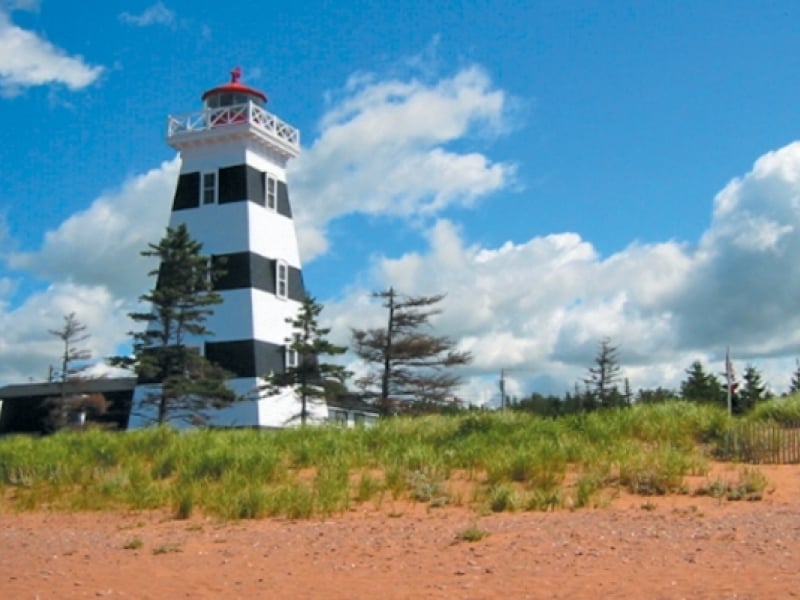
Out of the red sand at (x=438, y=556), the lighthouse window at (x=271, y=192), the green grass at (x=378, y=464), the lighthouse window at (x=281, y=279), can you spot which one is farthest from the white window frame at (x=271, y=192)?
the red sand at (x=438, y=556)

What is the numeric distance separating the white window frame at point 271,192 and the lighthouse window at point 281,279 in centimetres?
210

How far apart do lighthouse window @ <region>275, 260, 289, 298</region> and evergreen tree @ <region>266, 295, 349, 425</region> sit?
157 cm

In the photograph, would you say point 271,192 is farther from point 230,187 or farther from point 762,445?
point 762,445

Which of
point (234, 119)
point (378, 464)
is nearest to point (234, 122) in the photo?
point (234, 119)

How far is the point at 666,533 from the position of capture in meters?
10.5

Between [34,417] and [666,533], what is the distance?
36.4 meters

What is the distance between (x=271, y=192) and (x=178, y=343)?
7.29m

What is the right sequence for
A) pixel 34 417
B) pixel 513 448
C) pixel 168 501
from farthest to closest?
pixel 34 417 < pixel 513 448 < pixel 168 501

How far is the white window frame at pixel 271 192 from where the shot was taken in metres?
36.6

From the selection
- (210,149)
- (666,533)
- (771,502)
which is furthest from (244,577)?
(210,149)

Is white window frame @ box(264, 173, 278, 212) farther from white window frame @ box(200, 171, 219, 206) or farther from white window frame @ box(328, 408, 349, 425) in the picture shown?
white window frame @ box(328, 408, 349, 425)

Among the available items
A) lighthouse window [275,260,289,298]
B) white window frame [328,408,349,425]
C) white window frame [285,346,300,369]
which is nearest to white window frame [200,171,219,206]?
lighthouse window [275,260,289,298]

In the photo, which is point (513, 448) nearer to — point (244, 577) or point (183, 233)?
point (244, 577)

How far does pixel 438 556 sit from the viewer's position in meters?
9.96
